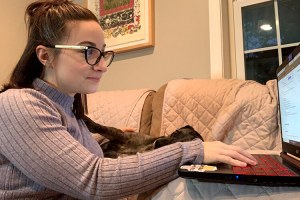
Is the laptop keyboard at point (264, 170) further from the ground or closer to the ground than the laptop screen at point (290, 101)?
closer to the ground

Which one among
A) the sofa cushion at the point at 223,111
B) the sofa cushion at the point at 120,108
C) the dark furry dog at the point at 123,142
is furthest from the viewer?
the sofa cushion at the point at 120,108

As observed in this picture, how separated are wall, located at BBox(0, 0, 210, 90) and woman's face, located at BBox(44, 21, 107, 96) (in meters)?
1.03

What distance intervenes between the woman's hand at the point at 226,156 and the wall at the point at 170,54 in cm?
112

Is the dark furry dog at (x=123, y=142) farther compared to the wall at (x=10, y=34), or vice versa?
the wall at (x=10, y=34)

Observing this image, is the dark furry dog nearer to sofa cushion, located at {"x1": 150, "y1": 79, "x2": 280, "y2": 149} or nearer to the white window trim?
sofa cushion, located at {"x1": 150, "y1": 79, "x2": 280, "y2": 149}

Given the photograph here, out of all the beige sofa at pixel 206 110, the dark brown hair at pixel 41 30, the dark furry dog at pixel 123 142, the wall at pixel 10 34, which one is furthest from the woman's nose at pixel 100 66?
the wall at pixel 10 34

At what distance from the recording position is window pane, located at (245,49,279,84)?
171 cm

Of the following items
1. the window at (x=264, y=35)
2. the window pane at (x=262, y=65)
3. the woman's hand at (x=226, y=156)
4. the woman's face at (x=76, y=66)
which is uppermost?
the window at (x=264, y=35)

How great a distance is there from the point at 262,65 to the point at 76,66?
48.3 inches

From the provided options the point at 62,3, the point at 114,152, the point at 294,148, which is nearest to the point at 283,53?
the point at 294,148

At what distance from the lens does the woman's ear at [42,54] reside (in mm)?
907

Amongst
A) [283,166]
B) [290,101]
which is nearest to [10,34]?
[290,101]

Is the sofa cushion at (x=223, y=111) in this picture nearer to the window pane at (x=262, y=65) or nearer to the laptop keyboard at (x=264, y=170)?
the window pane at (x=262, y=65)

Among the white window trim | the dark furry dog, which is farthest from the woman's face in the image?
the white window trim
